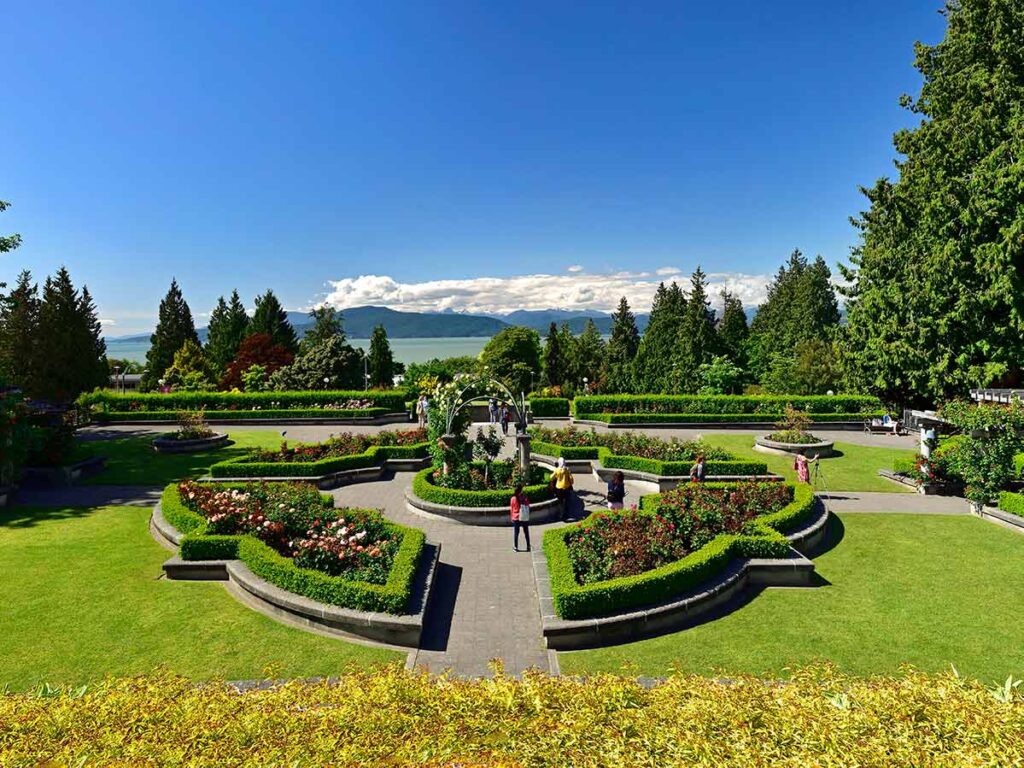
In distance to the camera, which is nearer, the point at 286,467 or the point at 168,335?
the point at 286,467

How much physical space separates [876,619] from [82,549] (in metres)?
16.9

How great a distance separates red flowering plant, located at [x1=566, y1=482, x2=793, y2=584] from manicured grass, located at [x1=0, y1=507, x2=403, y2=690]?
4326 millimetres

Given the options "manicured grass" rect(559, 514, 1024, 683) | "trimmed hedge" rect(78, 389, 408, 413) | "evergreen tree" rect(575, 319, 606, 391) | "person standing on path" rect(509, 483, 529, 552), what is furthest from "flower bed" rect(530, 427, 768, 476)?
"evergreen tree" rect(575, 319, 606, 391)

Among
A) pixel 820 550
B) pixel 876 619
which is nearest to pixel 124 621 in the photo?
pixel 876 619

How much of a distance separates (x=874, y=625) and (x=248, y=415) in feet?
105

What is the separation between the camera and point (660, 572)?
10.1m

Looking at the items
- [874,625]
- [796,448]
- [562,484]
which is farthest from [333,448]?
[796,448]

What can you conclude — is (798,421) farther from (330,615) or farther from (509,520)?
(330,615)

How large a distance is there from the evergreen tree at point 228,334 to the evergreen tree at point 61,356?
62.3ft

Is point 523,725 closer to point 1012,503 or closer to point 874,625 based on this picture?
point 874,625

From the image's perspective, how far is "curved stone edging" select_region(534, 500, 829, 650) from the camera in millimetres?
9164

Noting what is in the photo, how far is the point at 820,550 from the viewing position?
43.4 ft

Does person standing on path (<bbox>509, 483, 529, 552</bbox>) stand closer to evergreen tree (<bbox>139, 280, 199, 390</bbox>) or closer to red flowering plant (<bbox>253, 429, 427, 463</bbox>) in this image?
red flowering plant (<bbox>253, 429, 427, 463</bbox>)

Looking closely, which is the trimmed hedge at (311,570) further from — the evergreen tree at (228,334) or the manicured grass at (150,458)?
the evergreen tree at (228,334)
